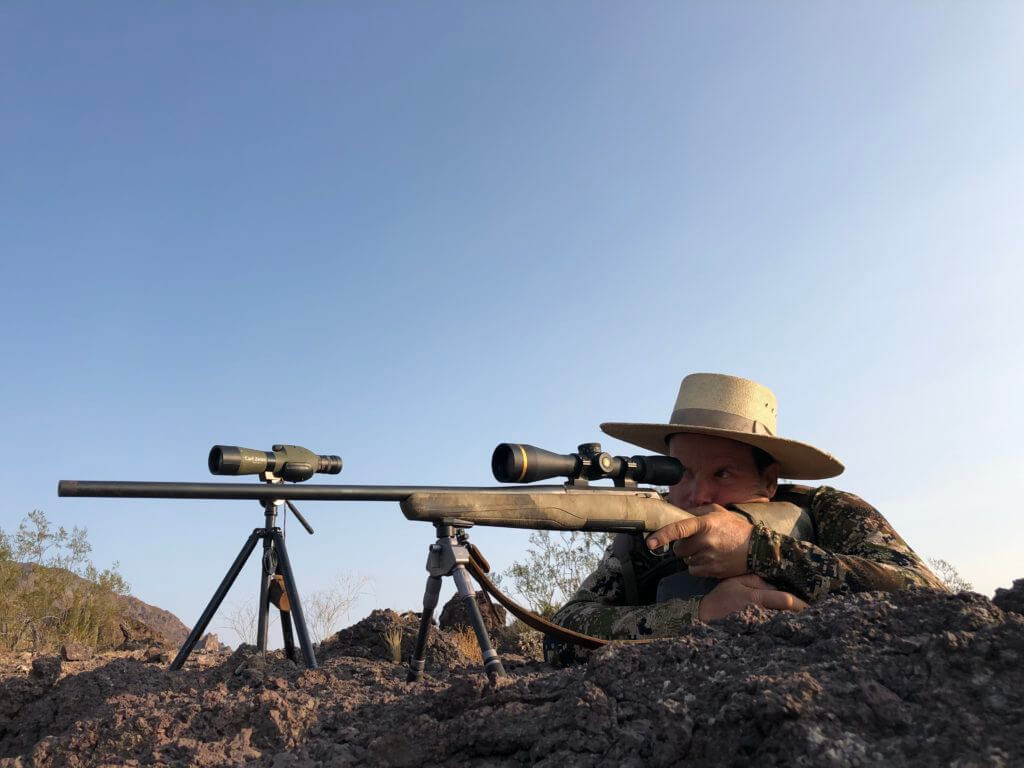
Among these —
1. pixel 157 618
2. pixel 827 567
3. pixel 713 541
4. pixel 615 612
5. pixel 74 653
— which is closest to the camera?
pixel 713 541

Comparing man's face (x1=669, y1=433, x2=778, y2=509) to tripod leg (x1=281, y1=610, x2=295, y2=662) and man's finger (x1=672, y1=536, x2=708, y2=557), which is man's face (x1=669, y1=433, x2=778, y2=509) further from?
tripod leg (x1=281, y1=610, x2=295, y2=662)

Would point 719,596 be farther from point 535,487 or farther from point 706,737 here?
point 706,737

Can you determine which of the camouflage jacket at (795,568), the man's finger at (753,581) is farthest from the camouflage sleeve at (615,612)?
the man's finger at (753,581)

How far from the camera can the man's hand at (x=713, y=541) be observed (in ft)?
15.0

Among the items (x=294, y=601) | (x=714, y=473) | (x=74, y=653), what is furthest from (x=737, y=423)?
(x=74, y=653)

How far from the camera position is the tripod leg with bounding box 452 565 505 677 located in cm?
386

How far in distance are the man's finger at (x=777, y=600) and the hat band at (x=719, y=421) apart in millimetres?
1258

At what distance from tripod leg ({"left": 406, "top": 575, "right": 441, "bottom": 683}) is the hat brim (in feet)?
6.73

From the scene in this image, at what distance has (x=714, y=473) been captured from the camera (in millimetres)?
5641

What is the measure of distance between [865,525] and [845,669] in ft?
9.67

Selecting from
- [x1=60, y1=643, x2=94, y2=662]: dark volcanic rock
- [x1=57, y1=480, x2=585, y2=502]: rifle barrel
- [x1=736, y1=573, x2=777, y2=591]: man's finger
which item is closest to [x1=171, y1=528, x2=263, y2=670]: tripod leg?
[x1=60, y1=643, x2=94, y2=662]: dark volcanic rock

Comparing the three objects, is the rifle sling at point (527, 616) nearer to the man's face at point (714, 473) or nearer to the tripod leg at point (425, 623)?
the tripod leg at point (425, 623)

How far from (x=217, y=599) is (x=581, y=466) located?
2963 mm

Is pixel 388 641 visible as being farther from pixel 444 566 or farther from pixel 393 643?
pixel 444 566
